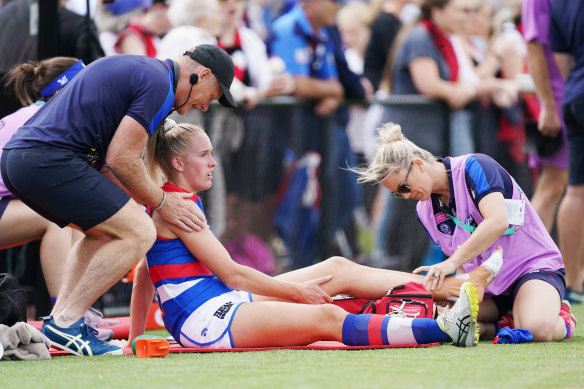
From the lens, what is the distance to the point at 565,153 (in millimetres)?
7457

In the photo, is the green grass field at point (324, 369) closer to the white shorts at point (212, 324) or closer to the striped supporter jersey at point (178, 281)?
the white shorts at point (212, 324)

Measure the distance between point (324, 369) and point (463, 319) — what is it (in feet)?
3.00

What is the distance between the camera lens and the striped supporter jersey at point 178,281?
4785 mm

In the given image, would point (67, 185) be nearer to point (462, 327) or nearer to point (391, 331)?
point (391, 331)

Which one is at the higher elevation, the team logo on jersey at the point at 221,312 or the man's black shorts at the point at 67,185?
the man's black shorts at the point at 67,185

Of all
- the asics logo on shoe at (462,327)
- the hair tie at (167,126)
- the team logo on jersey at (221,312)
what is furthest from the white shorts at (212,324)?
the asics logo on shoe at (462,327)

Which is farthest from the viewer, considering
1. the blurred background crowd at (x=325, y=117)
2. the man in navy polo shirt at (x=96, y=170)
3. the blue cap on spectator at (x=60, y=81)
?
the blurred background crowd at (x=325, y=117)

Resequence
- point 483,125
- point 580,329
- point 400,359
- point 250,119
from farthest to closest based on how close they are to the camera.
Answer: point 483,125
point 250,119
point 580,329
point 400,359

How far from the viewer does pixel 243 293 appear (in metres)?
5.01

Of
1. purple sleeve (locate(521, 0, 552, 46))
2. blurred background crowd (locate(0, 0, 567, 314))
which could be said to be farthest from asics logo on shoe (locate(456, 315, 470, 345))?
purple sleeve (locate(521, 0, 552, 46))

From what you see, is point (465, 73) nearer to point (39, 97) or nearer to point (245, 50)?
point (245, 50)

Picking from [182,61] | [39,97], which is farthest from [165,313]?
[39,97]

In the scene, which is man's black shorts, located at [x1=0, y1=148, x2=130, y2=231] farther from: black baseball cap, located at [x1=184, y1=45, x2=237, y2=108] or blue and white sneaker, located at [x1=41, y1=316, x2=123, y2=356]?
black baseball cap, located at [x1=184, y1=45, x2=237, y2=108]

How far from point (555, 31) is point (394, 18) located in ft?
9.43
